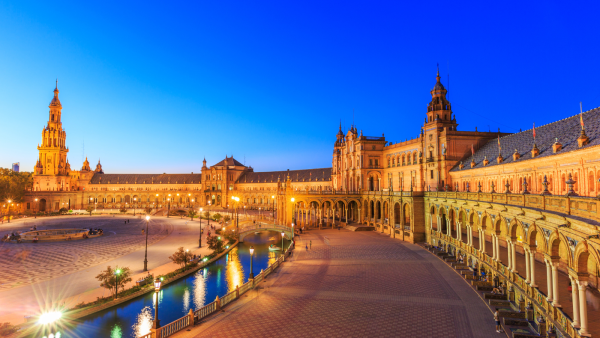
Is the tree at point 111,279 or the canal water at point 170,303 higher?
the tree at point 111,279

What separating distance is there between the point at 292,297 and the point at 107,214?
99.2 m

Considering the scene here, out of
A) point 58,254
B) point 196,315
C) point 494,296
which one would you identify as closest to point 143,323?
point 196,315

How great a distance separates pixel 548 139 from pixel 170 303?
37.3 meters

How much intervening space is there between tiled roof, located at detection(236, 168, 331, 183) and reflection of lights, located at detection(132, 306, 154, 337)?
253ft

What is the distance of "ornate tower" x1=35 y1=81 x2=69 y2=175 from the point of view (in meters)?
118

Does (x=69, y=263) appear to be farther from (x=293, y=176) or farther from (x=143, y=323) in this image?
(x=293, y=176)

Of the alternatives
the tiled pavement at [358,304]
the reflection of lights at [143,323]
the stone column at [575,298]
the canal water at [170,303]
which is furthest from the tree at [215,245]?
the stone column at [575,298]

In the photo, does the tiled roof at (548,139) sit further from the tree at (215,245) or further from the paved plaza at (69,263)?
the paved plaza at (69,263)

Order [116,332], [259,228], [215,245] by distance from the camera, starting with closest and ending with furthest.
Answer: [116,332], [215,245], [259,228]

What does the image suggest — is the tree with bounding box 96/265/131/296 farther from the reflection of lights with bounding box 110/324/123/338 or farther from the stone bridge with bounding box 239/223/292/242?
the stone bridge with bounding box 239/223/292/242

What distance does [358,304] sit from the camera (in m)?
22.2

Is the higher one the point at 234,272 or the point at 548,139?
the point at 548,139

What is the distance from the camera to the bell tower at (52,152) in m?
118

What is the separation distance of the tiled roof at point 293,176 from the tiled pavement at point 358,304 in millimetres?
68829
